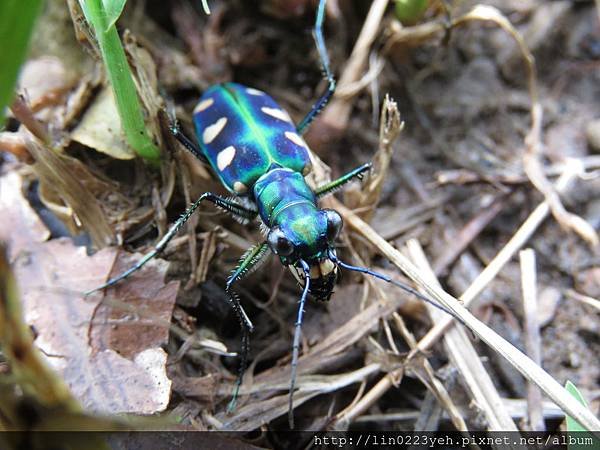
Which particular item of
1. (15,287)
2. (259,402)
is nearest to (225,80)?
(259,402)

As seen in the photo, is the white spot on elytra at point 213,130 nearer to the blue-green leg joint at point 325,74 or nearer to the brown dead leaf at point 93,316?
the blue-green leg joint at point 325,74

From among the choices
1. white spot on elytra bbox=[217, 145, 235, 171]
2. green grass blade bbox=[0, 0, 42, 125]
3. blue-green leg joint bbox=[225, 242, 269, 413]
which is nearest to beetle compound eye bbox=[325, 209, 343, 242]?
blue-green leg joint bbox=[225, 242, 269, 413]

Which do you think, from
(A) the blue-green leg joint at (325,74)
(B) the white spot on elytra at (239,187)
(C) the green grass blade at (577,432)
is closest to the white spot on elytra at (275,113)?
(A) the blue-green leg joint at (325,74)

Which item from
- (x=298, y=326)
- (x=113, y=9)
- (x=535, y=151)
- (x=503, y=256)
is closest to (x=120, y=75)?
(x=113, y=9)

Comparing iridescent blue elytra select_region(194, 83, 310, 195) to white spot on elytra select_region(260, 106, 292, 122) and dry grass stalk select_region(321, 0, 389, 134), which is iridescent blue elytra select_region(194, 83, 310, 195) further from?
dry grass stalk select_region(321, 0, 389, 134)

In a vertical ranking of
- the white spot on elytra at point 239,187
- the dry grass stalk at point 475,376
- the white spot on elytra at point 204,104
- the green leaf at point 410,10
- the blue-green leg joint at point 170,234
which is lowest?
the dry grass stalk at point 475,376

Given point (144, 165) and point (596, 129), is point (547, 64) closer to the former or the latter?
point (596, 129)
